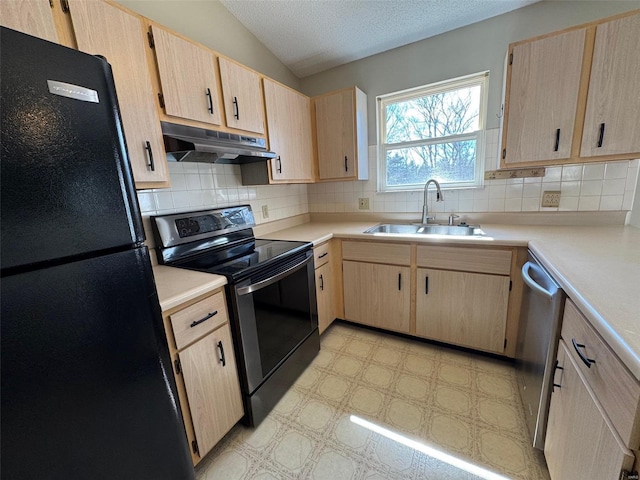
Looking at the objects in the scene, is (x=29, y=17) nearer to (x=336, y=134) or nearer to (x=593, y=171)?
(x=336, y=134)

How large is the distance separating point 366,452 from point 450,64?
104 inches

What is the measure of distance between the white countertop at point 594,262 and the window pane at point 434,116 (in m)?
0.88

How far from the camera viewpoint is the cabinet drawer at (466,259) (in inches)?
64.4

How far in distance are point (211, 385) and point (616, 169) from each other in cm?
273

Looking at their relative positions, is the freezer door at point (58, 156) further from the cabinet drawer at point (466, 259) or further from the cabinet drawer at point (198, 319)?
the cabinet drawer at point (466, 259)

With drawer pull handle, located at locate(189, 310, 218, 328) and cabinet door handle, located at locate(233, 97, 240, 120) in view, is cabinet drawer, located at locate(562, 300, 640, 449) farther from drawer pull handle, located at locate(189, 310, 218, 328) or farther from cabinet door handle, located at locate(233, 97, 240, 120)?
cabinet door handle, located at locate(233, 97, 240, 120)

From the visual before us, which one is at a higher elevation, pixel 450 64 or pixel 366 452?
pixel 450 64

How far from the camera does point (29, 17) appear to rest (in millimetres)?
862

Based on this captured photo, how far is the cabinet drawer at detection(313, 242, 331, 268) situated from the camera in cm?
196

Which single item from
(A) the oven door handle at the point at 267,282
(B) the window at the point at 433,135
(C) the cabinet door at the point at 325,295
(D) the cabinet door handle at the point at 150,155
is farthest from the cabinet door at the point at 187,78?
(B) the window at the point at 433,135

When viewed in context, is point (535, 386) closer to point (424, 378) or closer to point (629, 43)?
point (424, 378)

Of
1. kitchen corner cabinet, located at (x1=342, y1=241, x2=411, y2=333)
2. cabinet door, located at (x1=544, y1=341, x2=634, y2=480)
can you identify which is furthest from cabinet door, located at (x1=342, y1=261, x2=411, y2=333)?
cabinet door, located at (x1=544, y1=341, x2=634, y2=480)

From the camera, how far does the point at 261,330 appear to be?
1387mm

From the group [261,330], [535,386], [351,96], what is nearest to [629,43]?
[351,96]
